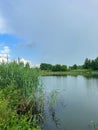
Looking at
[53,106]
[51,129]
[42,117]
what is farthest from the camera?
[53,106]

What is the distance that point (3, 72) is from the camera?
14766 millimetres

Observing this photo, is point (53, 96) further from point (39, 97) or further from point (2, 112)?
point (2, 112)

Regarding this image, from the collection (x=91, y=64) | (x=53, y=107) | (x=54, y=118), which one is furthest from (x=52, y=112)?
(x=91, y=64)

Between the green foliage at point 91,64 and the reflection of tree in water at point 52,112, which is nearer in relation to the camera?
the reflection of tree in water at point 52,112

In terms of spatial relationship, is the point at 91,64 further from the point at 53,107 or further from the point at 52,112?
the point at 52,112

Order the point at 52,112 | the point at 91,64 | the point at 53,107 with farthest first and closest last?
the point at 91,64, the point at 53,107, the point at 52,112

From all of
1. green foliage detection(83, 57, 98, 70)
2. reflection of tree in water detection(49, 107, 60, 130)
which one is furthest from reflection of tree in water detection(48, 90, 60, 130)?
green foliage detection(83, 57, 98, 70)

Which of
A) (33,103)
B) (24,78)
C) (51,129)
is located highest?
(24,78)

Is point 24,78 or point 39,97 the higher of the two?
point 24,78

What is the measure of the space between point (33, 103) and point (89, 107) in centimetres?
452

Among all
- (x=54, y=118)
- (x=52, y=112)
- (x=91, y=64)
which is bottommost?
(x=54, y=118)

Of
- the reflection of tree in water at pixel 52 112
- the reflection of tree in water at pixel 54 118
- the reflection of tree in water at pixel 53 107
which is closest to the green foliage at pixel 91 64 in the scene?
the reflection of tree in water at pixel 52 112

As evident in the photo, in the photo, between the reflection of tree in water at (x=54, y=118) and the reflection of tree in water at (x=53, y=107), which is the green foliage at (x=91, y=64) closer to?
the reflection of tree in water at (x=53, y=107)

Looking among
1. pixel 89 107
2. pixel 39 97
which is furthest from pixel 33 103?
pixel 89 107
